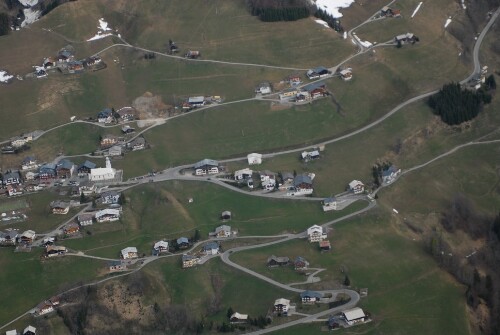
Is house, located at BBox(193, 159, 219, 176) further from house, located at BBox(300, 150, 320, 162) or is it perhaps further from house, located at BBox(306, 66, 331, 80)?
house, located at BBox(306, 66, 331, 80)

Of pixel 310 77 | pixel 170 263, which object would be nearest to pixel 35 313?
pixel 170 263

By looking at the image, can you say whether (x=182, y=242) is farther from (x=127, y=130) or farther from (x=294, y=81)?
(x=294, y=81)

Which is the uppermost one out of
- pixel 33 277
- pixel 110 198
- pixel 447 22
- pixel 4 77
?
pixel 447 22

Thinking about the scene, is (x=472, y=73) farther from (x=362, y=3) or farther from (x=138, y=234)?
(x=138, y=234)

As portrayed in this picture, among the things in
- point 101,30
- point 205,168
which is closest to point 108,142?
point 205,168

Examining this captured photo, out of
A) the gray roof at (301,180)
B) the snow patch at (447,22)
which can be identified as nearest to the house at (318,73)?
the snow patch at (447,22)

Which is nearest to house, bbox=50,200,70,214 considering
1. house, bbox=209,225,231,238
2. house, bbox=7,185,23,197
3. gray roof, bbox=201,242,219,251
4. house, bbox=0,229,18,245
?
house, bbox=0,229,18,245
